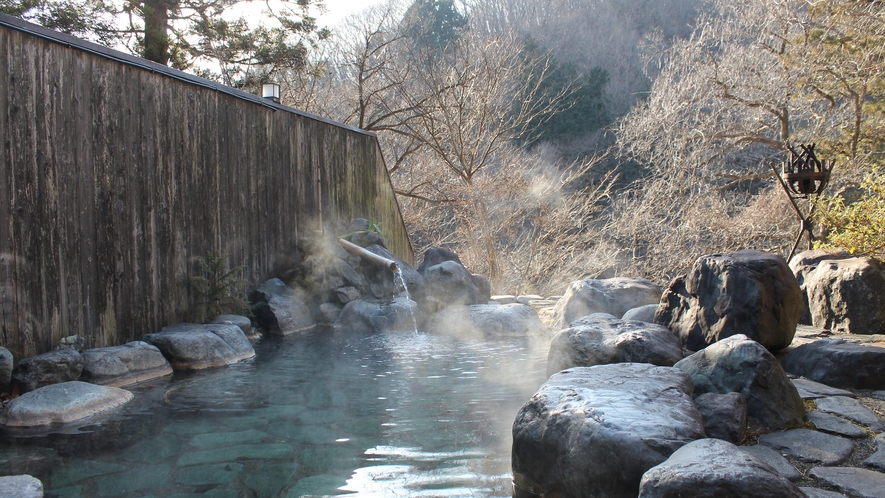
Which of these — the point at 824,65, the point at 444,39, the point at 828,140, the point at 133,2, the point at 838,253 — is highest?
the point at 444,39

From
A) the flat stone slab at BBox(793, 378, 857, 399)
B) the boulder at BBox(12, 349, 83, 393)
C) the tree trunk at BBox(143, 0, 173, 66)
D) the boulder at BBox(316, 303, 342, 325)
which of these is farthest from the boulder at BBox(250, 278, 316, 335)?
the flat stone slab at BBox(793, 378, 857, 399)

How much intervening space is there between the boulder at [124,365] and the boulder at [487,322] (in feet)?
11.2

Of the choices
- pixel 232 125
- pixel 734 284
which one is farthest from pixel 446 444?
pixel 232 125

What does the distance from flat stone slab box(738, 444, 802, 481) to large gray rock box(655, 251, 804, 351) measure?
1.67 m

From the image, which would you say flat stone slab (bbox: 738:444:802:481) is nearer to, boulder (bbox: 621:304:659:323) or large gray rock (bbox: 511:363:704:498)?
large gray rock (bbox: 511:363:704:498)

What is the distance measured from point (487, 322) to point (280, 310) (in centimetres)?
246

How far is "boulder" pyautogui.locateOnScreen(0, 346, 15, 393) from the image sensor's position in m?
3.96

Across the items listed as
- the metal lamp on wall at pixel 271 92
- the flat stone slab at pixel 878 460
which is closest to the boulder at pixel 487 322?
the metal lamp on wall at pixel 271 92

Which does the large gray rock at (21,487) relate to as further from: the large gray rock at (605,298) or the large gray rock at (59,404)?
the large gray rock at (605,298)

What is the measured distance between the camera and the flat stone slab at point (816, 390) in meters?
3.52

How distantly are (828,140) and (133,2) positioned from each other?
35.7 feet

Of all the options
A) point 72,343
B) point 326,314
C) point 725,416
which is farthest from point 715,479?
point 326,314

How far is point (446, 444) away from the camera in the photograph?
11.1ft

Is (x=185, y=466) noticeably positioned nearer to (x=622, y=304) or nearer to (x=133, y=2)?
(x=622, y=304)
